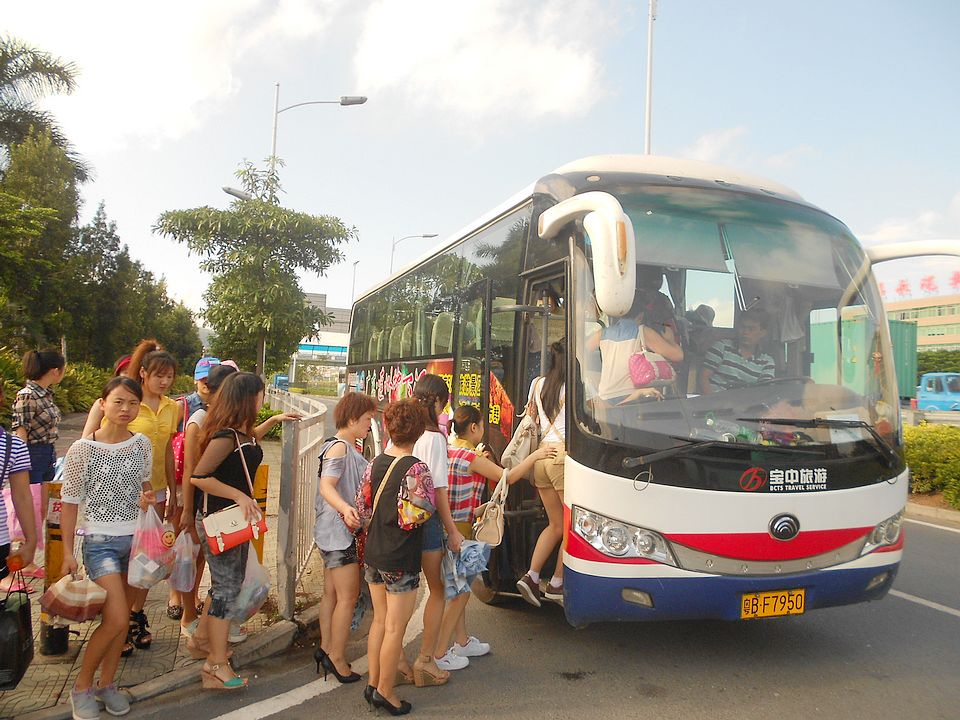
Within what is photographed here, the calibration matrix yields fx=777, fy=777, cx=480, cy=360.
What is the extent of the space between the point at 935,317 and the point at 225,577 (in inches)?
3583

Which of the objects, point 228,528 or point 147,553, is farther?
point 228,528

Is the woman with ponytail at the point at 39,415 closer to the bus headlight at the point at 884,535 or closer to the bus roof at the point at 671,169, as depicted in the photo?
the bus roof at the point at 671,169

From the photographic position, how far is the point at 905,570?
7523 mm

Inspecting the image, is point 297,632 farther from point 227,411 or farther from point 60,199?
point 60,199

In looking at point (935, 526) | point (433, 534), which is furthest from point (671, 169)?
point (935, 526)

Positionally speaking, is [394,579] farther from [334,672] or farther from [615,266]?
[615,266]

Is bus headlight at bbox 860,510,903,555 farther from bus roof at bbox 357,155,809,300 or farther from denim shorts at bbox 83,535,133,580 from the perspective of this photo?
denim shorts at bbox 83,535,133,580

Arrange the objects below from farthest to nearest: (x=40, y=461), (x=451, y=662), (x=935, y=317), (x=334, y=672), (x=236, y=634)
A: (x=935, y=317) → (x=40, y=461) → (x=236, y=634) → (x=451, y=662) → (x=334, y=672)

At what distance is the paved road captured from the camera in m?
4.23

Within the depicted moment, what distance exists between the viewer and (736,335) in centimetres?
474

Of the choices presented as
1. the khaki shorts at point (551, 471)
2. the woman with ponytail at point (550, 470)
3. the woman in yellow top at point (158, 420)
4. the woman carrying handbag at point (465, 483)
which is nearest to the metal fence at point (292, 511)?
the woman in yellow top at point (158, 420)

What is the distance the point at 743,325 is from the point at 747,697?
2169mm

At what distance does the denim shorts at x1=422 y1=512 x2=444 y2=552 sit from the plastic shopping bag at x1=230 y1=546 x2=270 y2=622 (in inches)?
38.0

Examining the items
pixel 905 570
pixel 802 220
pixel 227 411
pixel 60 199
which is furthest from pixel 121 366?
pixel 60 199
